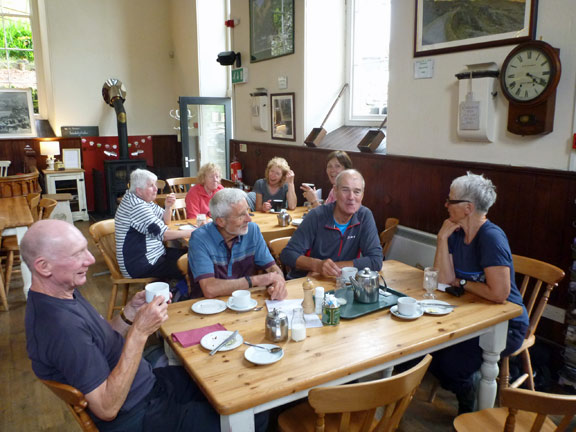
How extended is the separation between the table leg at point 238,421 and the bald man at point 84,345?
0.32 metres

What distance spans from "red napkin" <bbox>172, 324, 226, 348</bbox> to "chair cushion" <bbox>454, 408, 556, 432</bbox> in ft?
3.36

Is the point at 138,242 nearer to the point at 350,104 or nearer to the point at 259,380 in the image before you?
the point at 259,380

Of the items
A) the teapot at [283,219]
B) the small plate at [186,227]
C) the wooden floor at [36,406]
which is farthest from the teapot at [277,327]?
the small plate at [186,227]

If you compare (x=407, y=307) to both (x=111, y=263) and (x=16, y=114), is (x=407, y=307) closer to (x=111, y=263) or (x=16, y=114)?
(x=111, y=263)

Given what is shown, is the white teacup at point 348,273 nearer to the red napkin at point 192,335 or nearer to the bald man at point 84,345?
the red napkin at point 192,335

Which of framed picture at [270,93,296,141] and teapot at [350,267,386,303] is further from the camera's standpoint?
framed picture at [270,93,296,141]

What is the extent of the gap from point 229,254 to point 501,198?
1786 millimetres

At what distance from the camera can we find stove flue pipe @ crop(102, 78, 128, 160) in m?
7.73

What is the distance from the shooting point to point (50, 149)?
24.6 feet

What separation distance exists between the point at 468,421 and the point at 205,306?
3.94 ft

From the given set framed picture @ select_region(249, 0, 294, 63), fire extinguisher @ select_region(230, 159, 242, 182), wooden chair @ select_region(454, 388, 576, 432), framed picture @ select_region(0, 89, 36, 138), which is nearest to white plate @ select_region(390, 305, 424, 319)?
wooden chair @ select_region(454, 388, 576, 432)

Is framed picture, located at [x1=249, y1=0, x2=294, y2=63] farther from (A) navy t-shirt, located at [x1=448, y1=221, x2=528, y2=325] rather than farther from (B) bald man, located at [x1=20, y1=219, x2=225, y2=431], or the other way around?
(B) bald man, located at [x1=20, y1=219, x2=225, y2=431]

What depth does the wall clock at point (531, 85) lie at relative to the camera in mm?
2537

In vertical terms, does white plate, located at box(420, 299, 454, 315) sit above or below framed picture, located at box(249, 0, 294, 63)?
below
